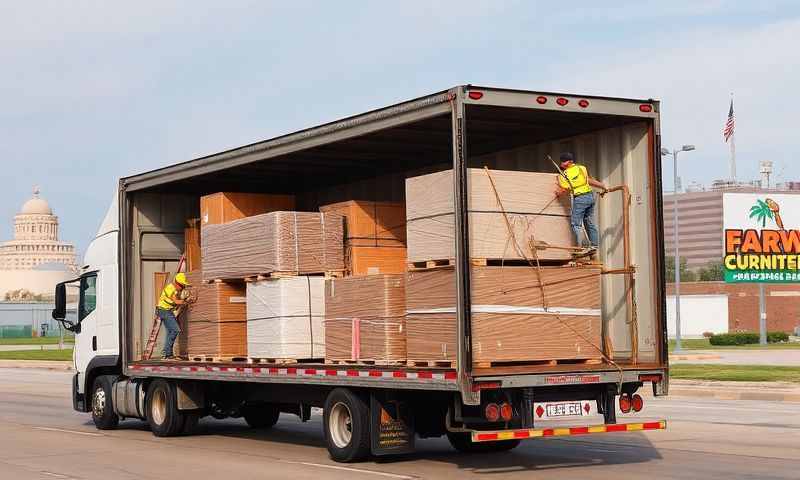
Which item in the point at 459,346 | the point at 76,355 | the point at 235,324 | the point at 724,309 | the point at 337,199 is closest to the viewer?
the point at 459,346

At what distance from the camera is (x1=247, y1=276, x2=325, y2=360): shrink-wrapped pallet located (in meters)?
14.2

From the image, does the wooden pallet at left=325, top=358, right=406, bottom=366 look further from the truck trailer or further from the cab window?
the cab window

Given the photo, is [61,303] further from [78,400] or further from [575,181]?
[575,181]

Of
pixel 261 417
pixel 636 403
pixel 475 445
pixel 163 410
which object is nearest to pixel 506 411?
pixel 636 403

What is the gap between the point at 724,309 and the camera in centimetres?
8762

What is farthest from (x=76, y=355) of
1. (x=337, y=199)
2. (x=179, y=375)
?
(x=337, y=199)

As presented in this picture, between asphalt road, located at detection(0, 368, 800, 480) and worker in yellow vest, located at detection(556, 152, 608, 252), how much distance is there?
8.00 ft

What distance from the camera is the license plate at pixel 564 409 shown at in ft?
38.8

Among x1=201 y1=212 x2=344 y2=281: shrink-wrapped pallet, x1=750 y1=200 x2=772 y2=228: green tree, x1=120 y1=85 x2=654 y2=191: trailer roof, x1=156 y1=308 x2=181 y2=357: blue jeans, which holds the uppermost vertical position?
x1=750 y1=200 x2=772 y2=228: green tree

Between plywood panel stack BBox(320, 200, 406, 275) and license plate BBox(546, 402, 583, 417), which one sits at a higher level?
plywood panel stack BBox(320, 200, 406, 275)

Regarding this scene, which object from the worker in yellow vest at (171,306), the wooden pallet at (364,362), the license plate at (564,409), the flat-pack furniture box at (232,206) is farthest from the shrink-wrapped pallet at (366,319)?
the worker in yellow vest at (171,306)

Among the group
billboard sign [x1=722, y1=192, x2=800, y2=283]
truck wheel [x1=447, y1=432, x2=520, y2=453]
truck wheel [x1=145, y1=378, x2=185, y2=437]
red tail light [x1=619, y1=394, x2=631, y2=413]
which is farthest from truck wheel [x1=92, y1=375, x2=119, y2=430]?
billboard sign [x1=722, y1=192, x2=800, y2=283]

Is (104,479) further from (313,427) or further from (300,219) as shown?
(313,427)

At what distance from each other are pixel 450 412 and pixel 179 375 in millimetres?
5641
